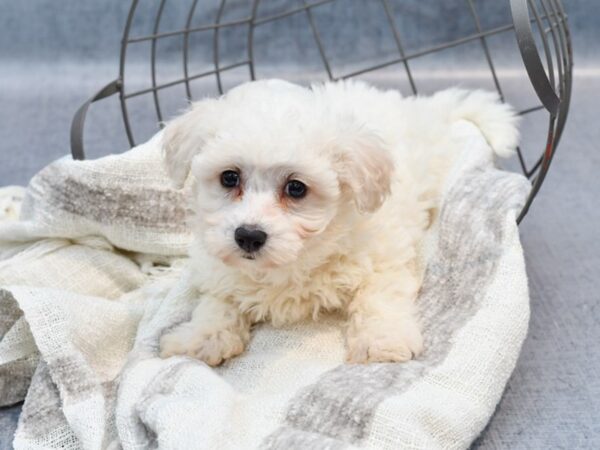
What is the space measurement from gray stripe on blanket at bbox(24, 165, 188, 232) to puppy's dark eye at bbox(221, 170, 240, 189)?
642mm

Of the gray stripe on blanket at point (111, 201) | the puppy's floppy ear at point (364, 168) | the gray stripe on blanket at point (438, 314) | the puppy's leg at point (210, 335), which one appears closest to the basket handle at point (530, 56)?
the gray stripe on blanket at point (438, 314)

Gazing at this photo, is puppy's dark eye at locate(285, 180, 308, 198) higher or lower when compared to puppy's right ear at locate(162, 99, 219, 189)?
lower

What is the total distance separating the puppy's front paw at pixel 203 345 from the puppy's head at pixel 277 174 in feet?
0.84

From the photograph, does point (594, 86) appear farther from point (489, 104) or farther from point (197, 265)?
point (197, 265)

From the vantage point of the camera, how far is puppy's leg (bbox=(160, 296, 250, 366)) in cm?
196

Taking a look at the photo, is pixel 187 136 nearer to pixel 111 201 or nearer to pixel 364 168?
pixel 364 168

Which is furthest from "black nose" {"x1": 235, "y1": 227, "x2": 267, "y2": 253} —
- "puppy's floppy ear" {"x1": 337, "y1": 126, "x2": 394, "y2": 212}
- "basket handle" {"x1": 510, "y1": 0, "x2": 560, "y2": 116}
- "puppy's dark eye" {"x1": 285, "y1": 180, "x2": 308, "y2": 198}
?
"basket handle" {"x1": 510, "y1": 0, "x2": 560, "y2": 116}

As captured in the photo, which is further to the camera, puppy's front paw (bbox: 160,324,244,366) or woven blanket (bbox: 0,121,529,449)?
puppy's front paw (bbox: 160,324,244,366)

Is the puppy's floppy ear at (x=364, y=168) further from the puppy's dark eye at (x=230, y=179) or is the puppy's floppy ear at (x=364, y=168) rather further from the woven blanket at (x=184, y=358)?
the woven blanket at (x=184, y=358)

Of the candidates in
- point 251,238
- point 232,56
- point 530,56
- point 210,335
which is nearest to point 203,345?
point 210,335

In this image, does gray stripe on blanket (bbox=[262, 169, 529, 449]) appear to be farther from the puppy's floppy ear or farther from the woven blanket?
the puppy's floppy ear

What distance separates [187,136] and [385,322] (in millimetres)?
618

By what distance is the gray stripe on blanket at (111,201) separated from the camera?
238 centimetres

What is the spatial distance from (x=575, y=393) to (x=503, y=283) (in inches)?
12.8
